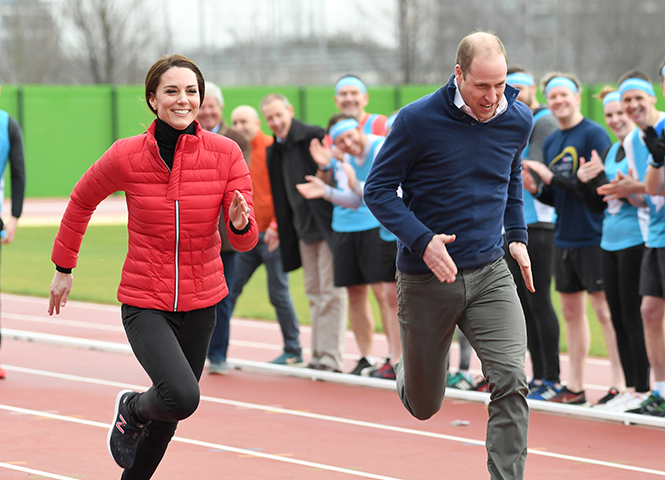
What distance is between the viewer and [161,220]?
16.2 feet

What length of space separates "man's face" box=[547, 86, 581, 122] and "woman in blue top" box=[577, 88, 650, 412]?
35 centimetres

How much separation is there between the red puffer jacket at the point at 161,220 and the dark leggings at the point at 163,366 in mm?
72

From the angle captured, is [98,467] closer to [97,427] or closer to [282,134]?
[97,427]

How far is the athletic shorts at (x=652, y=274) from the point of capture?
716 centimetres

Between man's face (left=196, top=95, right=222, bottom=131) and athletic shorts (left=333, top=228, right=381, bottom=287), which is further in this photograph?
man's face (left=196, top=95, right=222, bottom=131)

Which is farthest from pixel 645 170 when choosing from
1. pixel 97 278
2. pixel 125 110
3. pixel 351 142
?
pixel 125 110

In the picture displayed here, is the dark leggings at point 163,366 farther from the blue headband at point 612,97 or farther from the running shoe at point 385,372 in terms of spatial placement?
the blue headband at point 612,97

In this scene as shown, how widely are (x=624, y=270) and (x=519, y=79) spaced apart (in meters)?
1.75

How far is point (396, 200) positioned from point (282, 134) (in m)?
4.53

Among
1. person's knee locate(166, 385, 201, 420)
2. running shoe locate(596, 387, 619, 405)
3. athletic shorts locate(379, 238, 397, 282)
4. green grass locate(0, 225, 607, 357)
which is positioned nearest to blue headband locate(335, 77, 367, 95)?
athletic shorts locate(379, 238, 397, 282)

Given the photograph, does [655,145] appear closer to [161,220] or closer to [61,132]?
[161,220]

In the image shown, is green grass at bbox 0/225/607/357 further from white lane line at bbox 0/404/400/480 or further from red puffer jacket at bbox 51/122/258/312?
red puffer jacket at bbox 51/122/258/312

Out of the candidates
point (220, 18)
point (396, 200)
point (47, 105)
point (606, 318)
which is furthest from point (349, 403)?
point (220, 18)

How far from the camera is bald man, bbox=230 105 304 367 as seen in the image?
32.2 ft
